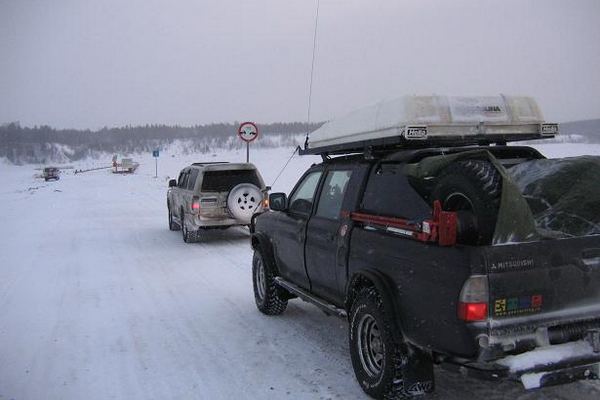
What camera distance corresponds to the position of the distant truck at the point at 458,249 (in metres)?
2.96

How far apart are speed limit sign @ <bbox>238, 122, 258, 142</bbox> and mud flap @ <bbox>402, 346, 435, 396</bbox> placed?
37.3 feet

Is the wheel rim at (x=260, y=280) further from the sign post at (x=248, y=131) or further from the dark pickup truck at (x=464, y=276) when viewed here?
the sign post at (x=248, y=131)

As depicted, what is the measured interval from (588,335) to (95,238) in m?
11.9

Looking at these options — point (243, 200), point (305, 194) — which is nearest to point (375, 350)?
point (305, 194)

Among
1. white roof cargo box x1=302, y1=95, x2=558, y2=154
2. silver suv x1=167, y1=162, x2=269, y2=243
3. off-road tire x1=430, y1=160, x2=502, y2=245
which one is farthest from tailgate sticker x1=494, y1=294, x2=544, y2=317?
silver suv x1=167, y1=162, x2=269, y2=243

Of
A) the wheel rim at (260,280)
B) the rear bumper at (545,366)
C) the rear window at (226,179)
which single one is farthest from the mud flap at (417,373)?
the rear window at (226,179)

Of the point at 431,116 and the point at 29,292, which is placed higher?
the point at 431,116

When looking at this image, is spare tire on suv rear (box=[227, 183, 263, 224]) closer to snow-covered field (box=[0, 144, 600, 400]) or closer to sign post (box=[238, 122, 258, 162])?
snow-covered field (box=[0, 144, 600, 400])

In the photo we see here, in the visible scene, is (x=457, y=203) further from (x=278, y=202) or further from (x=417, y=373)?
(x=278, y=202)

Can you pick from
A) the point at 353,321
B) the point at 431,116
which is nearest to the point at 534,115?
the point at 431,116

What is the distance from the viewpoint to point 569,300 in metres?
3.09

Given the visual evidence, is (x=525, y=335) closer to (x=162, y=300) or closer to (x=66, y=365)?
(x=66, y=365)

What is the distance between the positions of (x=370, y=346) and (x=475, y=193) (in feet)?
4.98

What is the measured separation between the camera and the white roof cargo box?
408cm
